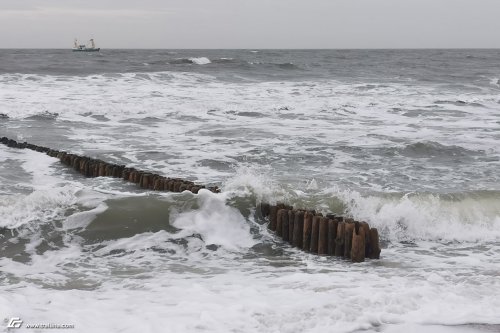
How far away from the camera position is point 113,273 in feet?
19.7

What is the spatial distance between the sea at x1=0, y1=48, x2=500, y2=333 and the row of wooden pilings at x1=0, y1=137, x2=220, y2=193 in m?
0.21

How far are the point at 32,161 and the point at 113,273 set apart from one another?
6.36 metres

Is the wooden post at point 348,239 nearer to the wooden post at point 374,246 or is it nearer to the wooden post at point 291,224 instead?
the wooden post at point 374,246

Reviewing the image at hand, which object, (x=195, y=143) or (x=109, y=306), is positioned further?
(x=195, y=143)

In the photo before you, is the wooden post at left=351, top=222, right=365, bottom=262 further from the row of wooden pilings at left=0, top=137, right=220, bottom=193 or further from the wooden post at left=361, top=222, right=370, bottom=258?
the row of wooden pilings at left=0, top=137, right=220, bottom=193

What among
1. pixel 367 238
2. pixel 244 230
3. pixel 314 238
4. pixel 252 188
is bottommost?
pixel 244 230

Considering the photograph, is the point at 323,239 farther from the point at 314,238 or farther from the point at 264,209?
the point at 264,209

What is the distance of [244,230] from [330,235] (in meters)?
1.38

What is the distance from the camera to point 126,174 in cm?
984

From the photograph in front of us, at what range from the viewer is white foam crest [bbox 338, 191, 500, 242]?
7.70m

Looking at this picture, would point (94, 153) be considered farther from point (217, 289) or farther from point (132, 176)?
point (217, 289)

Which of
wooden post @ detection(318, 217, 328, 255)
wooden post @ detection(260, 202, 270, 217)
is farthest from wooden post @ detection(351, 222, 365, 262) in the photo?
wooden post @ detection(260, 202, 270, 217)

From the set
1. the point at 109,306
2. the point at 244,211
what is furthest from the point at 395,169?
the point at 109,306

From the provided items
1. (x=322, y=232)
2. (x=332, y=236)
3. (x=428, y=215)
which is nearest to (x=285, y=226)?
(x=322, y=232)
